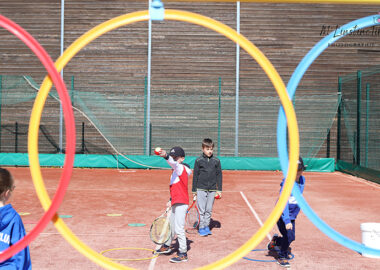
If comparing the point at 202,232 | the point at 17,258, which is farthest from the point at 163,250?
the point at 17,258

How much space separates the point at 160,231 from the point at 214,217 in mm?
2776

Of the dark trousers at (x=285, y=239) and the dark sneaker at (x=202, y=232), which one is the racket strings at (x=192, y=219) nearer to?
the dark sneaker at (x=202, y=232)

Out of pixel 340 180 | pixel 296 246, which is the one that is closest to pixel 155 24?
pixel 340 180

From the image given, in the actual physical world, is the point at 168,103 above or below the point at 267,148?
above

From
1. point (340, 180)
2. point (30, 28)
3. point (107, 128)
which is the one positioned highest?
point (30, 28)

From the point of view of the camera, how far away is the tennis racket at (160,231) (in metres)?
6.60

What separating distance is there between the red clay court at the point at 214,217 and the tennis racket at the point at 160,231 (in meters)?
0.25

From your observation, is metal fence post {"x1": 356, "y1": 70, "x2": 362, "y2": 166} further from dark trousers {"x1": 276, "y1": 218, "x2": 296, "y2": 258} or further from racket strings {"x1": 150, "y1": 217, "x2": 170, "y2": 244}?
racket strings {"x1": 150, "y1": 217, "x2": 170, "y2": 244}

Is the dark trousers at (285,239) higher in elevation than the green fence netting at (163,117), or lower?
lower

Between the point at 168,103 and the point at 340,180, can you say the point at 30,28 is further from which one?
the point at 340,180

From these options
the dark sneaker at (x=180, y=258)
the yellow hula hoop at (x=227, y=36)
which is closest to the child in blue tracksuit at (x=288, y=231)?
the dark sneaker at (x=180, y=258)

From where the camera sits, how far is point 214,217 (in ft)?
30.6

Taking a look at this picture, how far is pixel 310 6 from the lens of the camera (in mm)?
21234

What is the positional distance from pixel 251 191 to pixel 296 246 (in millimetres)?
6354
